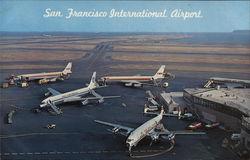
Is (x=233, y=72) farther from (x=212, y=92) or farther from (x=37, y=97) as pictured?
(x=37, y=97)

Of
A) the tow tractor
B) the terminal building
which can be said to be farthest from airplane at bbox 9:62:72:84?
the tow tractor

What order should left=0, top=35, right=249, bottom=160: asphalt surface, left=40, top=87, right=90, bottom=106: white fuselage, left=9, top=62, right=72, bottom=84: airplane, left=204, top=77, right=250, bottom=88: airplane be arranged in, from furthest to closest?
left=9, top=62, right=72, bottom=84: airplane < left=204, top=77, right=250, bottom=88: airplane < left=40, top=87, right=90, bottom=106: white fuselage < left=0, top=35, right=249, bottom=160: asphalt surface

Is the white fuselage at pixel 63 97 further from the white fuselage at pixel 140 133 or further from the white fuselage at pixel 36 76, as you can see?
the white fuselage at pixel 140 133

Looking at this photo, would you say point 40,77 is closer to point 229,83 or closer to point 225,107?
point 229,83

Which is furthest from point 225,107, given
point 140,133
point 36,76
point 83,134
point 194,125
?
point 36,76

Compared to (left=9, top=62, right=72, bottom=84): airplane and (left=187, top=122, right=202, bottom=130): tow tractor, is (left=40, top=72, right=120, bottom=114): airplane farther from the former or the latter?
(left=187, top=122, right=202, bottom=130): tow tractor

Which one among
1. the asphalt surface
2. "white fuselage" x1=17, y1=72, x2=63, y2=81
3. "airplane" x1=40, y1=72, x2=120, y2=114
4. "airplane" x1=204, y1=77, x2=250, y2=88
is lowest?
the asphalt surface

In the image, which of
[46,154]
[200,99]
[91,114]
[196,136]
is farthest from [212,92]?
[46,154]

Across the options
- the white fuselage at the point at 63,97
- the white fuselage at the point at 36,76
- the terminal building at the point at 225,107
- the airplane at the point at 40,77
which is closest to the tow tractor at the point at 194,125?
the terminal building at the point at 225,107
